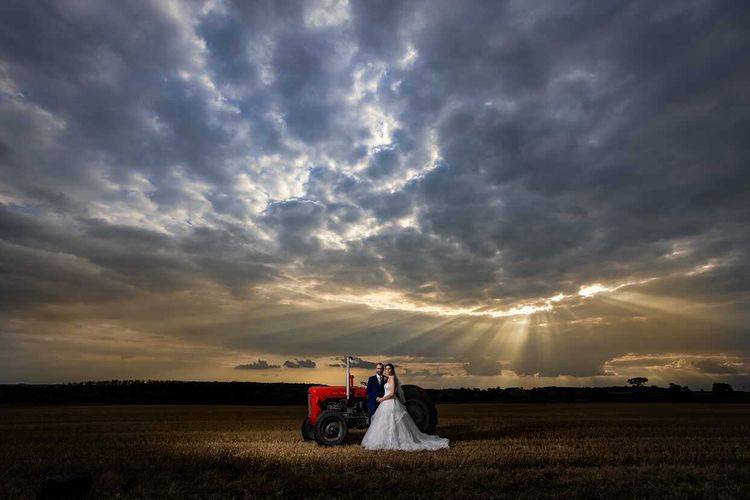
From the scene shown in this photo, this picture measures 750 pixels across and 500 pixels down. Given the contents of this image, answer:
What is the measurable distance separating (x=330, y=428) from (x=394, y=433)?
240 cm

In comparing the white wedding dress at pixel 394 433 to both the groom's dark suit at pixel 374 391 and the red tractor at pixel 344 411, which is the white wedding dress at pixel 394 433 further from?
the red tractor at pixel 344 411

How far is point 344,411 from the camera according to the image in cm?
1805

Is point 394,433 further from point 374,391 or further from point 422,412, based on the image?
point 422,412

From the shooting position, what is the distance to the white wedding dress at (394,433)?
15.4 metres

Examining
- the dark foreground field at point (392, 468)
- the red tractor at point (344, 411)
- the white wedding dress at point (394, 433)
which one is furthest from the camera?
the red tractor at point (344, 411)

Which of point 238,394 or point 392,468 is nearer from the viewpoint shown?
point 392,468

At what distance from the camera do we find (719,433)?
840 inches

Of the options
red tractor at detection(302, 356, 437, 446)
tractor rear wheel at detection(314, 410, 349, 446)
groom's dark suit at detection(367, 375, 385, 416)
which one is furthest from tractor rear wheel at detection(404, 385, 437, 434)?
tractor rear wheel at detection(314, 410, 349, 446)

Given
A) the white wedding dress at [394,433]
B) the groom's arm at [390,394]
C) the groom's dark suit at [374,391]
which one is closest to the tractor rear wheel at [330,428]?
the groom's dark suit at [374,391]

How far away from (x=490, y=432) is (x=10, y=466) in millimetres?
15898

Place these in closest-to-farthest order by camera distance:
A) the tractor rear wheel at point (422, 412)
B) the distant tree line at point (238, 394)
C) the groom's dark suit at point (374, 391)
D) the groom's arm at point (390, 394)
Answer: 1. the groom's arm at point (390, 394)
2. the groom's dark suit at point (374, 391)
3. the tractor rear wheel at point (422, 412)
4. the distant tree line at point (238, 394)

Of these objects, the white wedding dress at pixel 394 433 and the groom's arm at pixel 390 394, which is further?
the groom's arm at pixel 390 394

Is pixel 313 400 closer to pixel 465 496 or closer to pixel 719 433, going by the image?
pixel 465 496

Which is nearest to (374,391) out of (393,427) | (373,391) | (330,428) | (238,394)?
(373,391)
